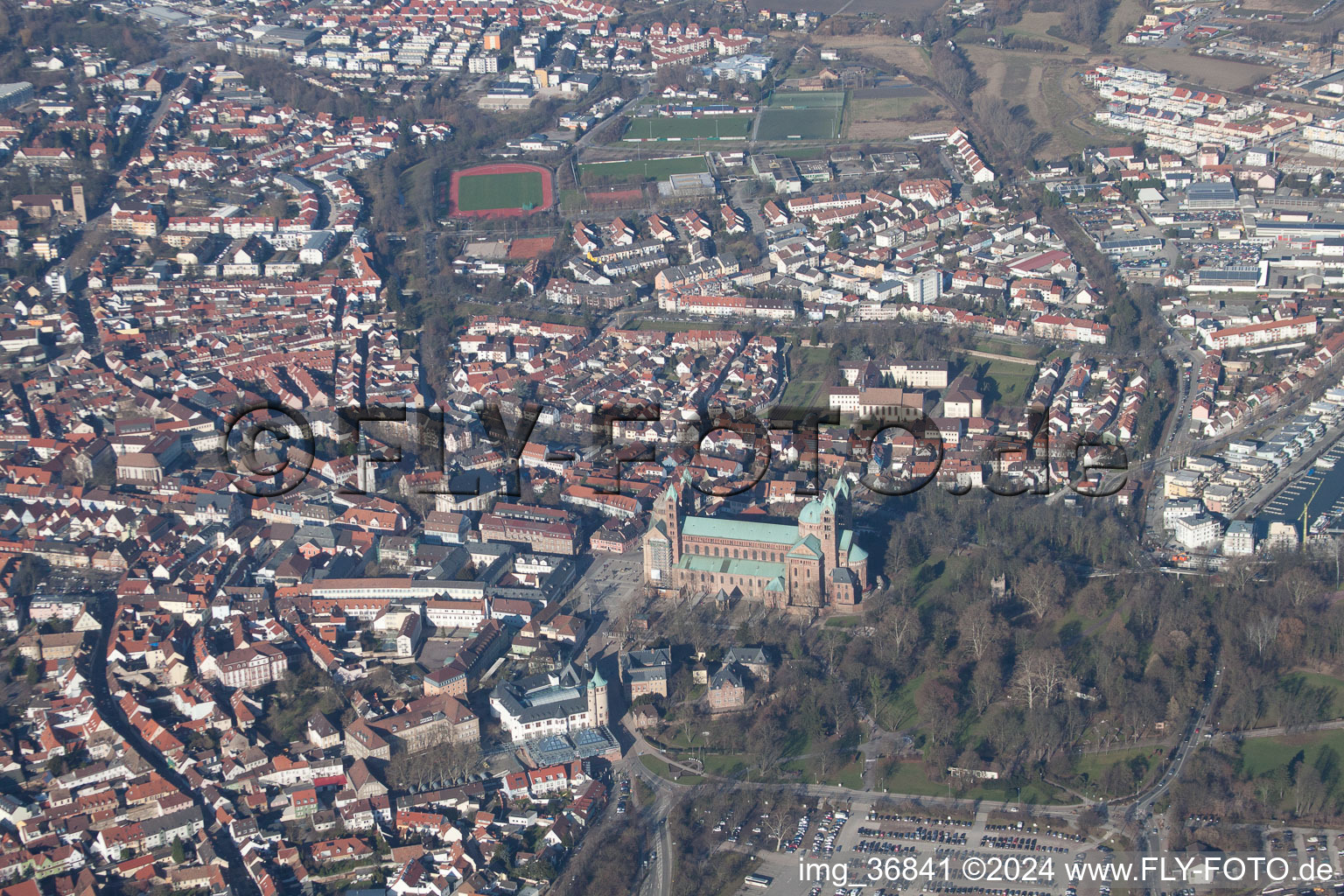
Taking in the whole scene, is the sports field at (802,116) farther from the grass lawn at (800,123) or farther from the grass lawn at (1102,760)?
the grass lawn at (1102,760)

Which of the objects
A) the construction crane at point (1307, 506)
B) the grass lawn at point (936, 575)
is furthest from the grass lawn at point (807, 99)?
the grass lawn at point (936, 575)

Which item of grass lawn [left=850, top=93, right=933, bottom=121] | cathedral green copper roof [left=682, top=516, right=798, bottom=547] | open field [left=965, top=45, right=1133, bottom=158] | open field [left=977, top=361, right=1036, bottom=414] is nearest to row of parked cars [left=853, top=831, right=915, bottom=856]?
cathedral green copper roof [left=682, top=516, right=798, bottom=547]

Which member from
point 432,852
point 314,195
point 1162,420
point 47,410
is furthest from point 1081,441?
point 314,195

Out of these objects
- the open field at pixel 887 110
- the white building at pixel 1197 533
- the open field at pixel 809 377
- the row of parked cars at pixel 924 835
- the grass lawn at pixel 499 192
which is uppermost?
the open field at pixel 887 110

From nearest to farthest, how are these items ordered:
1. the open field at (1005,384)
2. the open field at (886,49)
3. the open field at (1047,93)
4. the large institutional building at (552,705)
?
the large institutional building at (552,705) → the open field at (1005,384) → the open field at (1047,93) → the open field at (886,49)

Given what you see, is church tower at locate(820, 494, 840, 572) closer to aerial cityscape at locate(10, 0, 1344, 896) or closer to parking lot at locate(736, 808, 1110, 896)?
aerial cityscape at locate(10, 0, 1344, 896)

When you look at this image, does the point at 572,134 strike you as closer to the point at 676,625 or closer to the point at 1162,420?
the point at 1162,420
